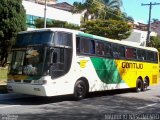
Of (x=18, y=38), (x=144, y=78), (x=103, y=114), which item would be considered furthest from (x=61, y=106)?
(x=144, y=78)

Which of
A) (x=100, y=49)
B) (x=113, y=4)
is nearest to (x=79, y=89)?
(x=100, y=49)

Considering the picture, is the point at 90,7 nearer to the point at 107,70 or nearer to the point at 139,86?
the point at 139,86

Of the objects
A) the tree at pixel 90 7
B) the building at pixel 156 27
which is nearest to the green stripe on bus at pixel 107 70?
the tree at pixel 90 7

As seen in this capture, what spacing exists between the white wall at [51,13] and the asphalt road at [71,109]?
3766cm

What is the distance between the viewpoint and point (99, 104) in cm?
1617

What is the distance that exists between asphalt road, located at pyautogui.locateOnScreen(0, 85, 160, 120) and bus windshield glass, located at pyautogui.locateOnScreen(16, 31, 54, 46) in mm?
2417

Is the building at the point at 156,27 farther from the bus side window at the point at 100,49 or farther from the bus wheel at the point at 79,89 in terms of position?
the bus wheel at the point at 79,89

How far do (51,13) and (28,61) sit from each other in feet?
139

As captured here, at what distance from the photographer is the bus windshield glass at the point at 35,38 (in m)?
15.7

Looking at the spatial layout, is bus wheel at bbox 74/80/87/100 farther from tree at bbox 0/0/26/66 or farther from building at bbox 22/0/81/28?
building at bbox 22/0/81/28

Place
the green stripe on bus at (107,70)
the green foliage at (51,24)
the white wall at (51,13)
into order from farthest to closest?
the white wall at (51,13) < the green foliage at (51,24) < the green stripe on bus at (107,70)

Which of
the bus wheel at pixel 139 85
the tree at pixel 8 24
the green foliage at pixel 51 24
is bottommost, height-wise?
the bus wheel at pixel 139 85

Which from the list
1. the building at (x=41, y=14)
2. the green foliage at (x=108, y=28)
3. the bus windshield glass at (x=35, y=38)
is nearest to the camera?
the bus windshield glass at (x=35, y=38)

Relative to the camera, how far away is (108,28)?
5119cm
